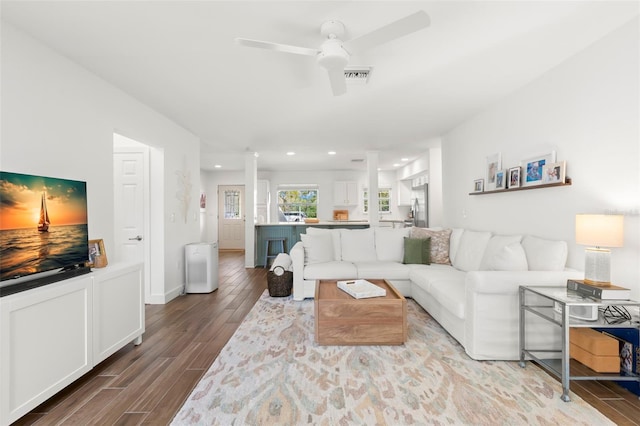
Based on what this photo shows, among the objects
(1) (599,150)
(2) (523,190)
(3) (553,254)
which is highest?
(1) (599,150)

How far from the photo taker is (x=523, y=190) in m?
3.23

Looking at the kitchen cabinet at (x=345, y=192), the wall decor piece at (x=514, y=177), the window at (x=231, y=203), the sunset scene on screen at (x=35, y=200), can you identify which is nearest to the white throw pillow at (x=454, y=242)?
the wall decor piece at (x=514, y=177)

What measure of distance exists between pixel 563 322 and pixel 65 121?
13.7ft

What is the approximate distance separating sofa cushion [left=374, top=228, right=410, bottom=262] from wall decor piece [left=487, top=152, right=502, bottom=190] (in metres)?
1.37

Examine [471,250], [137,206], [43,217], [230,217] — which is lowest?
[471,250]

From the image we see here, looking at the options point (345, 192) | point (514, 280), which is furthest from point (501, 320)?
point (345, 192)

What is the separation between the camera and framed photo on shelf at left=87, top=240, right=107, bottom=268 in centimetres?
252

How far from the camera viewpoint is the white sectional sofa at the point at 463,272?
238cm

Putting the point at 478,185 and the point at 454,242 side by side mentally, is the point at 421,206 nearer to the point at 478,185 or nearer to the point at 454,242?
the point at 478,185

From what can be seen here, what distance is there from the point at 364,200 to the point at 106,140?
24.5 feet

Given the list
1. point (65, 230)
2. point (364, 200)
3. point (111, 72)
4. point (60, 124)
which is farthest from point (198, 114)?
point (364, 200)

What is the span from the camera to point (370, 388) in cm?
202

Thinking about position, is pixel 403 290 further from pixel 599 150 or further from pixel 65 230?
pixel 65 230

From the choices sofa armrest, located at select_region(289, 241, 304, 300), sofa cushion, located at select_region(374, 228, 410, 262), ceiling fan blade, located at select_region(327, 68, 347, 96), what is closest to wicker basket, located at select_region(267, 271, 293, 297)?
sofa armrest, located at select_region(289, 241, 304, 300)
